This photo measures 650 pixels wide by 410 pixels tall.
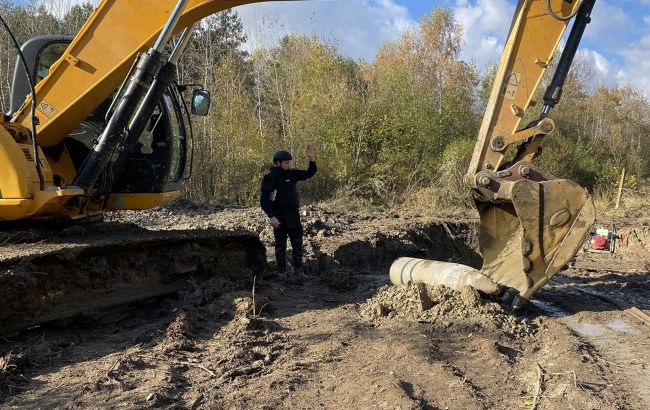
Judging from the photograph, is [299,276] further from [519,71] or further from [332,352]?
[519,71]

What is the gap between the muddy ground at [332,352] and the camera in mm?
3711

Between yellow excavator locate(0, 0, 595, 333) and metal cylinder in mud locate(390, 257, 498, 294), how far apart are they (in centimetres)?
5

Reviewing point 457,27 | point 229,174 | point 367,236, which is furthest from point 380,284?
point 457,27

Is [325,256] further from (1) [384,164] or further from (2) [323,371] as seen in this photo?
(1) [384,164]

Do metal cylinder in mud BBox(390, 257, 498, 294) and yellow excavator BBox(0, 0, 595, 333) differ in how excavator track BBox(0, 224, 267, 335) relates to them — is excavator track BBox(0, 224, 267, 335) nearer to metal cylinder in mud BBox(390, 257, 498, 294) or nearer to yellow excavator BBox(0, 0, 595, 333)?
yellow excavator BBox(0, 0, 595, 333)

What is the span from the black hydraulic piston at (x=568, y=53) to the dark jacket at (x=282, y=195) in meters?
2.83

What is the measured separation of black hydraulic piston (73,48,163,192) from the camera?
5.22 meters

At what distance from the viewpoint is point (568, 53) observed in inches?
234

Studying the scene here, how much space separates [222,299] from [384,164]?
14.3 metres

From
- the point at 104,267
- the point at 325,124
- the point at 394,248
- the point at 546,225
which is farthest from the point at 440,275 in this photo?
the point at 325,124

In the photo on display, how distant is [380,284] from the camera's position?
724 cm

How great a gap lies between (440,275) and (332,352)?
2078 millimetres

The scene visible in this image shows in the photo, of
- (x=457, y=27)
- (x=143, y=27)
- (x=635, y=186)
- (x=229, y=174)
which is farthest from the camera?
(x=457, y=27)

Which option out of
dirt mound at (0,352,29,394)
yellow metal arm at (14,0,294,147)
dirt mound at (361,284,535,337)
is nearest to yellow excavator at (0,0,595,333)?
yellow metal arm at (14,0,294,147)
